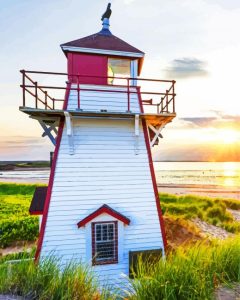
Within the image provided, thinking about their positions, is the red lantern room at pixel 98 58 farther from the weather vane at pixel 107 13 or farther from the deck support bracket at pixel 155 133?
the deck support bracket at pixel 155 133

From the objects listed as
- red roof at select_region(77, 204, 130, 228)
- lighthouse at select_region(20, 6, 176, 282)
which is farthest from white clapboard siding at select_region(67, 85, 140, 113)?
red roof at select_region(77, 204, 130, 228)

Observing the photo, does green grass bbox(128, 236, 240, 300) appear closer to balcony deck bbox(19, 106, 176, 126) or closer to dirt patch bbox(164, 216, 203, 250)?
balcony deck bbox(19, 106, 176, 126)

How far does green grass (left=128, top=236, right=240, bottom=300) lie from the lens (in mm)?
4273

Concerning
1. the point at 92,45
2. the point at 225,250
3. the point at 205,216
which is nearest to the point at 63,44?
the point at 92,45

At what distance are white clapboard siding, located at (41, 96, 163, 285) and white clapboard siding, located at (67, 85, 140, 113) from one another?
0.03 metres

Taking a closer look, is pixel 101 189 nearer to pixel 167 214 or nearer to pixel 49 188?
pixel 49 188

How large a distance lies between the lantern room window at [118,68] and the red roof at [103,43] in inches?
15.7

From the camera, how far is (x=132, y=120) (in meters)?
8.84

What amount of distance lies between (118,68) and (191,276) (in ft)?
24.6

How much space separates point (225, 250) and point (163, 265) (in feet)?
5.10

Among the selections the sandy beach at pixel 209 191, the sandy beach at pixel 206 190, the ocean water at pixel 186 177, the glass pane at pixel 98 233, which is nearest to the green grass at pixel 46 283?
the glass pane at pixel 98 233

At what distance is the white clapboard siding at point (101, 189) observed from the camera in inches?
320

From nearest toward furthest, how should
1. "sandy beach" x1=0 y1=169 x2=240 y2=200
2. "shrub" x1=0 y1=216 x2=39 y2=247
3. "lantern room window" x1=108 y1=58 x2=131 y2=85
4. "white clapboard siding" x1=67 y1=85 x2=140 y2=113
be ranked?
"white clapboard siding" x1=67 y1=85 x2=140 y2=113
"lantern room window" x1=108 y1=58 x2=131 y2=85
"shrub" x1=0 y1=216 x2=39 y2=247
"sandy beach" x1=0 y1=169 x2=240 y2=200

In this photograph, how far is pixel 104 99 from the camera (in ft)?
29.2
